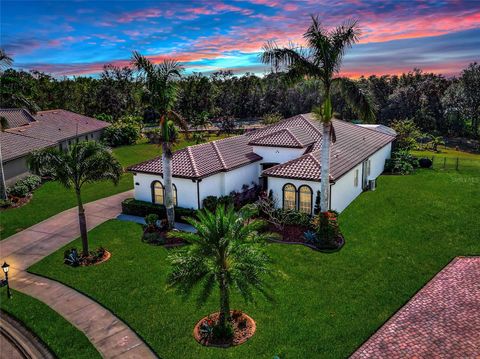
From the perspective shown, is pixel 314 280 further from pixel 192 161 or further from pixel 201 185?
pixel 192 161

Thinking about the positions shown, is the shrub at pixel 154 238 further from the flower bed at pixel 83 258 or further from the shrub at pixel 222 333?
the shrub at pixel 222 333

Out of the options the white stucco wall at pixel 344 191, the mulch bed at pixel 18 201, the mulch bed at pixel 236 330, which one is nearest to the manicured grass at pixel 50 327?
the mulch bed at pixel 236 330

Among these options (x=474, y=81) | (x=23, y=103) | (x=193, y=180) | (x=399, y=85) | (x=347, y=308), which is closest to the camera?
(x=347, y=308)

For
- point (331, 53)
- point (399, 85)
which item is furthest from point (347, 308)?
point (399, 85)

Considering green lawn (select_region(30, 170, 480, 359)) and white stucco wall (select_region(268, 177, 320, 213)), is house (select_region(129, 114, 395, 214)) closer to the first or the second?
white stucco wall (select_region(268, 177, 320, 213))

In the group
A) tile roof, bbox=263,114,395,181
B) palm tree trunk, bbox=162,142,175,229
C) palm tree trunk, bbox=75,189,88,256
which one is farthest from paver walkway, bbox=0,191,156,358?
tile roof, bbox=263,114,395,181

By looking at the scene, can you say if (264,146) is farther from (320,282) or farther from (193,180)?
(320,282)
